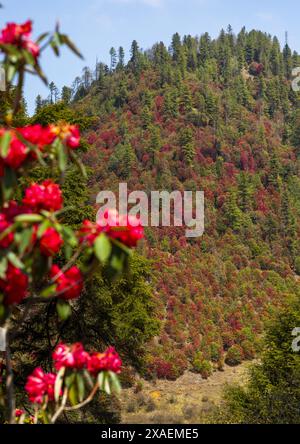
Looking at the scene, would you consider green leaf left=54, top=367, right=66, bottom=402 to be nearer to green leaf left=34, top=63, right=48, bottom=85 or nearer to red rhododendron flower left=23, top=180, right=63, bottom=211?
red rhododendron flower left=23, top=180, right=63, bottom=211

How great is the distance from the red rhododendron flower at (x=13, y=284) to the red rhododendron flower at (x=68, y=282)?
Result: 8.0 inches

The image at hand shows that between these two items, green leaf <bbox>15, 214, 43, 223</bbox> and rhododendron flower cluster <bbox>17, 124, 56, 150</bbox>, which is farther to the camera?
rhododendron flower cluster <bbox>17, 124, 56, 150</bbox>

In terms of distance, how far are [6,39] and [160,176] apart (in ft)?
210

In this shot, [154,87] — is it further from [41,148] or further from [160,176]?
[41,148]

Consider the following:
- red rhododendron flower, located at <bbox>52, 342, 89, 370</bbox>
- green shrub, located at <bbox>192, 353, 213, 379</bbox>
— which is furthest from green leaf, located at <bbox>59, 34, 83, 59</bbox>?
green shrub, located at <bbox>192, 353, 213, 379</bbox>

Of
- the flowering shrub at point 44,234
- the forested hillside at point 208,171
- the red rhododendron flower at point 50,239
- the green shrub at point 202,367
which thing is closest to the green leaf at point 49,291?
the flowering shrub at point 44,234

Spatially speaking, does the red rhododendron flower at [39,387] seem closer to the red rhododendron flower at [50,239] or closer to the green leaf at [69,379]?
the green leaf at [69,379]

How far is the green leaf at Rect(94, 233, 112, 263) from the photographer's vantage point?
8.07 ft

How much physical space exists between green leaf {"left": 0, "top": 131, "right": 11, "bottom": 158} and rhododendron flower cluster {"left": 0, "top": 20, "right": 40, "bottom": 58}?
543 mm

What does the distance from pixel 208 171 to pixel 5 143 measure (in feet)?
225

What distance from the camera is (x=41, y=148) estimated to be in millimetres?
2986

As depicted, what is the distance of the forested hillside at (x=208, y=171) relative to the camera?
158ft

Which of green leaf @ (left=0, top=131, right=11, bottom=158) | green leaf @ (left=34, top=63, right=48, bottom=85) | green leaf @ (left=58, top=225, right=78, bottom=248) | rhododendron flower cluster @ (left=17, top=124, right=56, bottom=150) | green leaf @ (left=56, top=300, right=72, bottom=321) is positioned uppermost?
green leaf @ (left=34, top=63, right=48, bottom=85)

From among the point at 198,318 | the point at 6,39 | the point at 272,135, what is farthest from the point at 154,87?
the point at 6,39
